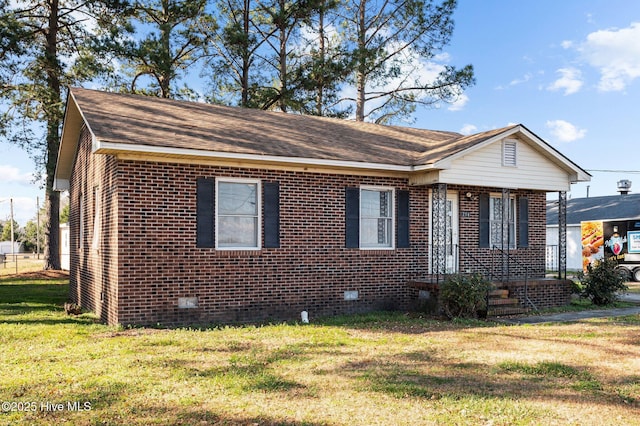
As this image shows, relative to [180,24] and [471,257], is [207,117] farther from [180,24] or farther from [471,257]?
[180,24]

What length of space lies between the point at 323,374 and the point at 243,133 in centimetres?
666

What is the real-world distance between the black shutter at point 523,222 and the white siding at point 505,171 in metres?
0.82

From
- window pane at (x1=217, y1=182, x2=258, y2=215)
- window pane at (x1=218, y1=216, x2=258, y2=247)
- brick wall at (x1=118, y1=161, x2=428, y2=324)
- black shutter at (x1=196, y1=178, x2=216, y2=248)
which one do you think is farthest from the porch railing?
black shutter at (x1=196, y1=178, x2=216, y2=248)

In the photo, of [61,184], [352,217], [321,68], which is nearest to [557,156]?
[352,217]

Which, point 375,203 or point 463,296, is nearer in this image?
point 463,296

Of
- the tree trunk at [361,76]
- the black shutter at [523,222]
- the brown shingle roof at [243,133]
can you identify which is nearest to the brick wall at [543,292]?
the black shutter at [523,222]

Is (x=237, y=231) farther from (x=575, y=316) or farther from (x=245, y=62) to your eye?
(x=245, y=62)

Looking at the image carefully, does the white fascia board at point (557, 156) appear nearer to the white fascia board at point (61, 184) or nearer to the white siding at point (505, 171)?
the white siding at point (505, 171)

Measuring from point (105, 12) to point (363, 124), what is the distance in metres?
13.9

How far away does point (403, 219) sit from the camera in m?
12.8

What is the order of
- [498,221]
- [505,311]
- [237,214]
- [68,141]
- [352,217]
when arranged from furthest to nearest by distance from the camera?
1. [68,141]
2. [498,221]
3. [352,217]
4. [505,311]
5. [237,214]

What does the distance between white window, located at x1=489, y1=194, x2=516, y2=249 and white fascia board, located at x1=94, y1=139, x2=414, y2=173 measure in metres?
3.23

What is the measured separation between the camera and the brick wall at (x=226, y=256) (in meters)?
10.2

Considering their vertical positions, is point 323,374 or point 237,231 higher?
point 237,231
